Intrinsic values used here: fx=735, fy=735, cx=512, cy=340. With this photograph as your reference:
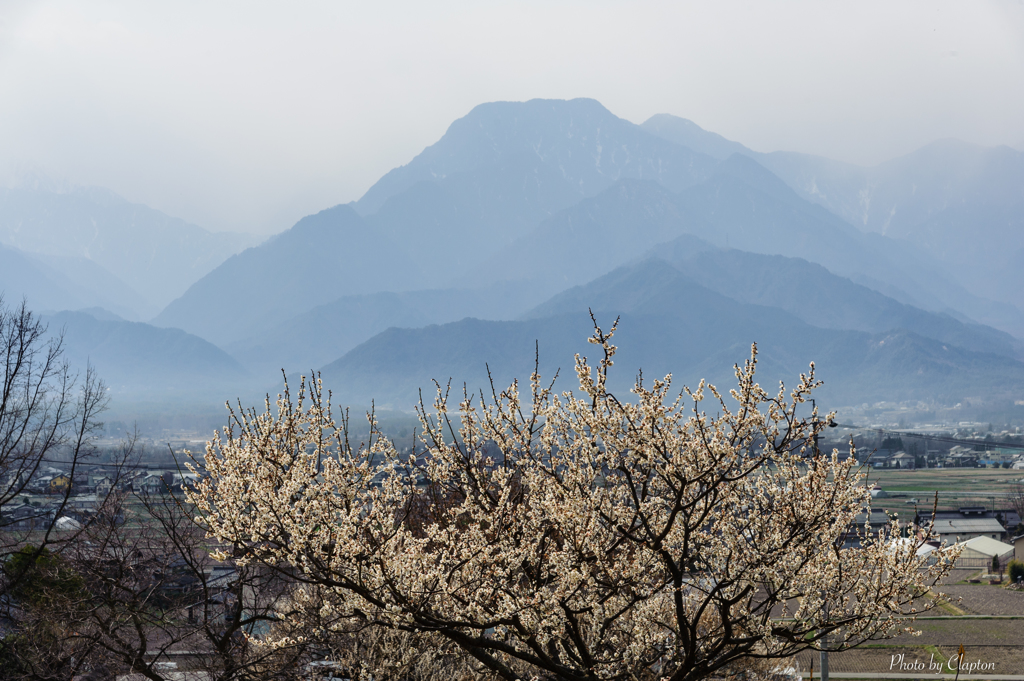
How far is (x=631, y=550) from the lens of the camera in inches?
336

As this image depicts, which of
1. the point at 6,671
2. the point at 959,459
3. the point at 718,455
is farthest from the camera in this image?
the point at 959,459

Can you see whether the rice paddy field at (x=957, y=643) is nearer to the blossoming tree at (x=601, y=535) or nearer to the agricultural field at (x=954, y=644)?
the agricultural field at (x=954, y=644)

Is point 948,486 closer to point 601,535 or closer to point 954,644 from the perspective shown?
point 954,644

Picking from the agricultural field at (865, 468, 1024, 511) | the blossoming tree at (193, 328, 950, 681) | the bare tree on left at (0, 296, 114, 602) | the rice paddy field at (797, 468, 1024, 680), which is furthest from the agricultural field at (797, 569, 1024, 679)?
the agricultural field at (865, 468, 1024, 511)

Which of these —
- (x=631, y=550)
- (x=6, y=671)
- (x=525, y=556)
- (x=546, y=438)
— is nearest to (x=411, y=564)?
(x=525, y=556)

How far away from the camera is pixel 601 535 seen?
22.9ft

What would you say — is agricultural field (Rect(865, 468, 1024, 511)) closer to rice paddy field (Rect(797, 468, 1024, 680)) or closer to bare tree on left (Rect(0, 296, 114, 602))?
rice paddy field (Rect(797, 468, 1024, 680))

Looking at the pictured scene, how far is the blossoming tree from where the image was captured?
6586 millimetres

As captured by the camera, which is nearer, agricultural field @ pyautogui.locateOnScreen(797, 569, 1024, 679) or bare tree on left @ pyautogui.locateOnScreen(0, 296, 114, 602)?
bare tree on left @ pyautogui.locateOnScreen(0, 296, 114, 602)

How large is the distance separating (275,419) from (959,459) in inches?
6656

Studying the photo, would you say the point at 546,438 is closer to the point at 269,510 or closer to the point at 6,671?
the point at 269,510

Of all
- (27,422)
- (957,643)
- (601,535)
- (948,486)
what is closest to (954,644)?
(957,643)

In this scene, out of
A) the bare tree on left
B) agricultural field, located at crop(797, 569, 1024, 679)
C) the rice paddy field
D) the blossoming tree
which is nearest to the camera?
the blossoming tree

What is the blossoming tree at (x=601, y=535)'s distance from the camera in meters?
6.59
